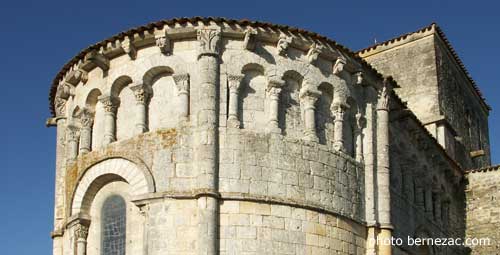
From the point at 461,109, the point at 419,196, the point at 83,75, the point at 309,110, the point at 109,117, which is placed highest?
the point at 461,109

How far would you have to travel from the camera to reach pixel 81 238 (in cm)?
1633

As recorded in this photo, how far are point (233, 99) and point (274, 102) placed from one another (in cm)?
90

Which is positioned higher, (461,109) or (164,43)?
(461,109)

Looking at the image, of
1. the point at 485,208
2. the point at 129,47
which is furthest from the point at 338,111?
the point at 485,208

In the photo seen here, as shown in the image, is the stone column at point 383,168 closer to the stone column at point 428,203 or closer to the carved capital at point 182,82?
the stone column at point 428,203

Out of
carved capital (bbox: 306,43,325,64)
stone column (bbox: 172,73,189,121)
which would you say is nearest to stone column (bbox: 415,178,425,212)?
carved capital (bbox: 306,43,325,64)

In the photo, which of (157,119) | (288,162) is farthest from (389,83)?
(157,119)

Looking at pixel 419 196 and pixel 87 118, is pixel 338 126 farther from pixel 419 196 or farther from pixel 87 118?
pixel 419 196

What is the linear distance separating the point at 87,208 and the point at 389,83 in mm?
7626

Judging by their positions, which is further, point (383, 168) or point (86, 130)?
point (383, 168)

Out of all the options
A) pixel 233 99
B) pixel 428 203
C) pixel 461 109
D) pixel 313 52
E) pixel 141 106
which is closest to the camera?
pixel 233 99

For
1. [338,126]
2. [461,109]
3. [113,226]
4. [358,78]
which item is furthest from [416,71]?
[113,226]

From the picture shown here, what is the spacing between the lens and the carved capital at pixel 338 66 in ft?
57.2

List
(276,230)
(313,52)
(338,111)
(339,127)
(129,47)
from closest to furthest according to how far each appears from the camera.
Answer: (276,230), (129,47), (313,52), (339,127), (338,111)
